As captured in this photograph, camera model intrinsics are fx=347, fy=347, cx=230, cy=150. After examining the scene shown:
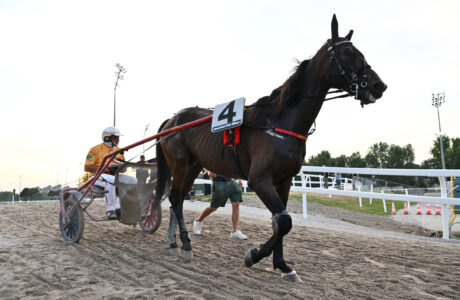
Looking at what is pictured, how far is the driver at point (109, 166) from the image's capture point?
19.5 ft

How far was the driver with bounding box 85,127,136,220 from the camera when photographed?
19.5 ft

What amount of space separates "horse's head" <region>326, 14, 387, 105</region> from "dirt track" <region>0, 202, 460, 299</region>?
6.22 feet

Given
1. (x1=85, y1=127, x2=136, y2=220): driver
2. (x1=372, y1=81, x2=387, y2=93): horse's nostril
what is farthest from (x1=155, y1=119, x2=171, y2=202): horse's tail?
(x1=372, y1=81, x2=387, y2=93): horse's nostril

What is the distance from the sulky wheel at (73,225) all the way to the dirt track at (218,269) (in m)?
0.18

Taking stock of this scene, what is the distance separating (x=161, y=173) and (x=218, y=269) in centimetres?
233

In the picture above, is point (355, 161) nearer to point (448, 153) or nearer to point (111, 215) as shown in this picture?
point (448, 153)

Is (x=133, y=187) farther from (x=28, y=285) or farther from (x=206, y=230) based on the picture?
(x=28, y=285)

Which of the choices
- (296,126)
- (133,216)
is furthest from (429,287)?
(133,216)

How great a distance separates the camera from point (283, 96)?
391 cm

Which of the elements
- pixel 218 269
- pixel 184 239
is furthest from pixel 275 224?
pixel 184 239

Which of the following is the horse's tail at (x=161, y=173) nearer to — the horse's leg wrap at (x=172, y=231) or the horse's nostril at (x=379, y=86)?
the horse's leg wrap at (x=172, y=231)

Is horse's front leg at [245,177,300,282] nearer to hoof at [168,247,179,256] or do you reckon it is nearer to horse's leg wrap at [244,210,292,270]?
horse's leg wrap at [244,210,292,270]

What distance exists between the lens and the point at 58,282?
351cm

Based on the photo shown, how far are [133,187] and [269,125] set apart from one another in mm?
2921
